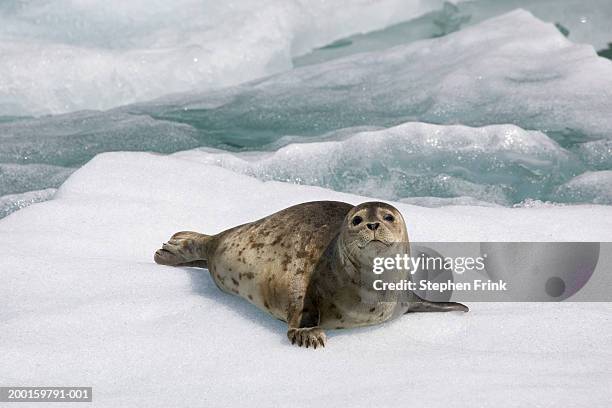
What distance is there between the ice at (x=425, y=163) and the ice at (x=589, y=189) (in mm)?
105

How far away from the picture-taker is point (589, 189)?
471 cm

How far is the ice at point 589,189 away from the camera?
15.2 ft

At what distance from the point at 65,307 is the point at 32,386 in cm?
55

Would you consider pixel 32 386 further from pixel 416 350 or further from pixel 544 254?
pixel 544 254

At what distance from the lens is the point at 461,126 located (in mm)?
5512

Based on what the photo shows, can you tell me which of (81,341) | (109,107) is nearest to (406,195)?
(81,341)

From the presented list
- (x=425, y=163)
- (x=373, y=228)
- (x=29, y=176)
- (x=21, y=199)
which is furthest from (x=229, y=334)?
(x=29, y=176)

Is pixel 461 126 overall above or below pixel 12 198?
above

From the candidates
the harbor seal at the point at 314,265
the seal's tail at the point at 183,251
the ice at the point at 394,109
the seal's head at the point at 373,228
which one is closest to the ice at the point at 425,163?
the ice at the point at 394,109

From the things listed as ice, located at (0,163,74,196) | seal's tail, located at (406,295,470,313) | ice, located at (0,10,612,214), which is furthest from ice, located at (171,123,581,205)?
seal's tail, located at (406,295,470,313)

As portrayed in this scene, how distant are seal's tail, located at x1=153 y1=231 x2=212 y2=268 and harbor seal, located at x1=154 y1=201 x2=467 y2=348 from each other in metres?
0.08

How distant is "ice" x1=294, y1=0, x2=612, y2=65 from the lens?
828cm

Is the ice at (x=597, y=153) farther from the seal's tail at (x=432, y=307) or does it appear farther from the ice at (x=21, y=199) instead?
the ice at (x=21, y=199)

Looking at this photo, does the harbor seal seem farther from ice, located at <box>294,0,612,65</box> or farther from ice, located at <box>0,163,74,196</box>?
ice, located at <box>294,0,612,65</box>
